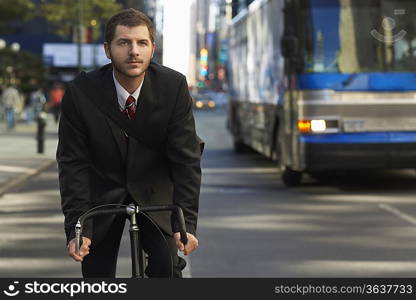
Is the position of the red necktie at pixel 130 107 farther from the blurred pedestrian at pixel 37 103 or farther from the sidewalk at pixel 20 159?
the blurred pedestrian at pixel 37 103

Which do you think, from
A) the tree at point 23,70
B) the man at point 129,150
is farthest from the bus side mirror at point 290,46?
the tree at point 23,70

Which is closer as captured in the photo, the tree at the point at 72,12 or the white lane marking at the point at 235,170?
the white lane marking at the point at 235,170

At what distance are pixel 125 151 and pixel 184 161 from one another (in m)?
0.24

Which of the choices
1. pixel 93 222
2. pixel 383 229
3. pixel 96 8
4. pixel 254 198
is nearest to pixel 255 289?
pixel 93 222

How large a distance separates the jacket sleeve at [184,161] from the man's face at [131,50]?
0.83ft

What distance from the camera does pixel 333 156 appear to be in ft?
53.3

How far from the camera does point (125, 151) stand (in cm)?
460

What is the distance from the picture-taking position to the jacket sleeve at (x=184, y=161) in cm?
457

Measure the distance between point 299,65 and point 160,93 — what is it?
12.0 metres

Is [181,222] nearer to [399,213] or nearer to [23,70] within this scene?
[399,213]

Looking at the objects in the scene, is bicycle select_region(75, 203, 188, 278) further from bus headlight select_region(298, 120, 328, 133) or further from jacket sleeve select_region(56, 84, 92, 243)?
bus headlight select_region(298, 120, 328, 133)

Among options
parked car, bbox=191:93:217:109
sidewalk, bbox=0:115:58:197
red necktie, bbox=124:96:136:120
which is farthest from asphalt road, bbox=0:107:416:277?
parked car, bbox=191:93:217:109

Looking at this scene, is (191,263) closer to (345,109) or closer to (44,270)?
(44,270)

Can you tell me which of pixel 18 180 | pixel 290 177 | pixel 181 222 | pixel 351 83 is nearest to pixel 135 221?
pixel 181 222
